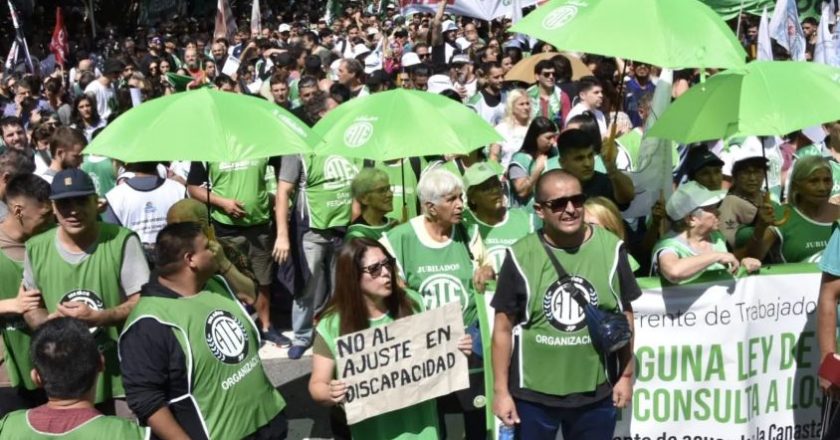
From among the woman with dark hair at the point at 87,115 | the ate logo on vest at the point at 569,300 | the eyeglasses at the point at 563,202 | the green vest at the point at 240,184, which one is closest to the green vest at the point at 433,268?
the ate logo on vest at the point at 569,300

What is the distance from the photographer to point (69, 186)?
A: 470cm

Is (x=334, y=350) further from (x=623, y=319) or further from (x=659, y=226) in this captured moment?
(x=659, y=226)

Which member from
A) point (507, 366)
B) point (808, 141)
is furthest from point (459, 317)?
point (808, 141)

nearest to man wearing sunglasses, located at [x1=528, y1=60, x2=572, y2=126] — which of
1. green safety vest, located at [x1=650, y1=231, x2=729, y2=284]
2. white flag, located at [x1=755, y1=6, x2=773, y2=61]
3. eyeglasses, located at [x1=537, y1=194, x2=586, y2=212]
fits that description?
white flag, located at [x1=755, y1=6, x2=773, y2=61]

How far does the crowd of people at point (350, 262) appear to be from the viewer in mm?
4195

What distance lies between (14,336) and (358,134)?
2.03 metres

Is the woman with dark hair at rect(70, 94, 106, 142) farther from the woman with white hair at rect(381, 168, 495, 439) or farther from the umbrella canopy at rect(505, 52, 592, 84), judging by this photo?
the woman with white hair at rect(381, 168, 495, 439)

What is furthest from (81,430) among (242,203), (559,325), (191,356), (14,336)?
(242,203)

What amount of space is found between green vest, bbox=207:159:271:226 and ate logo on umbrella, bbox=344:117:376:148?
184 cm

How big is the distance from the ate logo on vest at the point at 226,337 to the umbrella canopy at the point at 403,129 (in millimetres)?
1636

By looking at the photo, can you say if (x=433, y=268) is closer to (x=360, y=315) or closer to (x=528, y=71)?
(x=360, y=315)

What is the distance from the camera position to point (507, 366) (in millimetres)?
4824

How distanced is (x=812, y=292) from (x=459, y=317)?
2088 millimetres

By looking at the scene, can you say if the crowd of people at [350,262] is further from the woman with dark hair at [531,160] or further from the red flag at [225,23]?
the red flag at [225,23]
